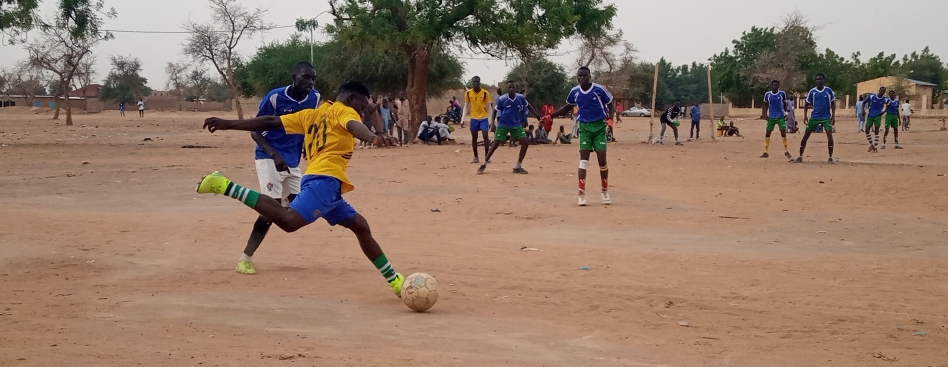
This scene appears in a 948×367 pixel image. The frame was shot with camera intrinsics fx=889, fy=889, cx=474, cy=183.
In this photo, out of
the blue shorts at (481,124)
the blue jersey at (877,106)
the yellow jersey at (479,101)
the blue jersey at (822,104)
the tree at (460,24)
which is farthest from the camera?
the tree at (460,24)

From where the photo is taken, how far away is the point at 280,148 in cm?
774

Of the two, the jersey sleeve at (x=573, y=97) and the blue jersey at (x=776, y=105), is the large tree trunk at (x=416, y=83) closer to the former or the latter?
the blue jersey at (x=776, y=105)

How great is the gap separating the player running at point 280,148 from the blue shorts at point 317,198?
4.37 feet

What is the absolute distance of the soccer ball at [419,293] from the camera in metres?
6.10

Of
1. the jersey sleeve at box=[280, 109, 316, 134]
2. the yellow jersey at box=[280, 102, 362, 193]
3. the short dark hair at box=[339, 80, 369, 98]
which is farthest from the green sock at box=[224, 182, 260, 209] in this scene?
the short dark hair at box=[339, 80, 369, 98]

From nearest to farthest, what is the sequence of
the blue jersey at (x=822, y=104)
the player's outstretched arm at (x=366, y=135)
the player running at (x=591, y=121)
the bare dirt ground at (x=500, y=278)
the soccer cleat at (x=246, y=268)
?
the bare dirt ground at (x=500, y=278) < the player's outstretched arm at (x=366, y=135) < the soccer cleat at (x=246, y=268) < the player running at (x=591, y=121) < the blue jersey at (x=822, y=104)

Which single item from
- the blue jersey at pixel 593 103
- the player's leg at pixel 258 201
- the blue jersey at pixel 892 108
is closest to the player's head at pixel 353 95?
the player's leg at pixel 258 201

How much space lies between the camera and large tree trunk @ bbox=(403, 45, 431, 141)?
98.7 feet

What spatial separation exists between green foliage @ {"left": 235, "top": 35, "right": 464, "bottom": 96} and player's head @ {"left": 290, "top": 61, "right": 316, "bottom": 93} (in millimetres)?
37905

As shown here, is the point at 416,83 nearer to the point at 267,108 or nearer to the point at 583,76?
the point at 583,76

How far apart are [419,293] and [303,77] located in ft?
7.86

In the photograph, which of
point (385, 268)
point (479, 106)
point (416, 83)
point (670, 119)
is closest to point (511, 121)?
point (479, 106)

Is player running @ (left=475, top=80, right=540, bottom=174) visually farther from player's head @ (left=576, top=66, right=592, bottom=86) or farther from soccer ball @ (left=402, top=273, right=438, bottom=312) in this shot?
soccer ball @ (left=402, top=273, right=438, bottom=312)

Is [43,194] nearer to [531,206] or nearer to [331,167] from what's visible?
[531,206]
